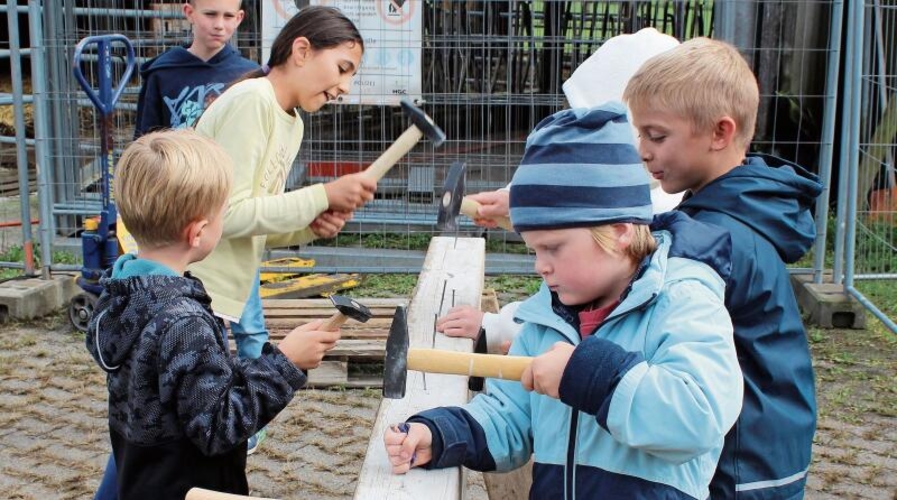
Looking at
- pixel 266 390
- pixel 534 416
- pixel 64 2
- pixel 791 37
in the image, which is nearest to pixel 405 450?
pixel 534 416

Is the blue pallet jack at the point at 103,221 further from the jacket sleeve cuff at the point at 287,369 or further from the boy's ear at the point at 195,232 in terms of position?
the jacket sleeve cuff at the point at 287,369

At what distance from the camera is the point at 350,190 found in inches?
136

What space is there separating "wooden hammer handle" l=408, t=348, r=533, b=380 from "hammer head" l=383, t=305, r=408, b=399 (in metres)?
0.02

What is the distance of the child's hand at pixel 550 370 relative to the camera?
186 cm

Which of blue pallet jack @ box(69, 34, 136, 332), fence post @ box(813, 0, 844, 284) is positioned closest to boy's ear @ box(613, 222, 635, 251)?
blue pallet jack @ box(69, 34, 136, 332)

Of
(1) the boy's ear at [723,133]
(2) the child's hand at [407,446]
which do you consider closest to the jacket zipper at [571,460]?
(2) the child's hand at [407,446]

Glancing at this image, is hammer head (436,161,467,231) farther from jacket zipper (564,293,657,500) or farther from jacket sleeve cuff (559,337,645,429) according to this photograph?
jacket sleeve cuff (559,337,645,429)

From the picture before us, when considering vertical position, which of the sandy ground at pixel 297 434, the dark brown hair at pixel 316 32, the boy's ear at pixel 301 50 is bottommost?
the sandy ground at pixel 297 434

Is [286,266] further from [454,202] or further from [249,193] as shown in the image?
[454,202]

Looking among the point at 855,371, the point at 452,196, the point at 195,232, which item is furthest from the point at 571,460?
the point at 855,371

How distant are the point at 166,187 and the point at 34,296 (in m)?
4.64

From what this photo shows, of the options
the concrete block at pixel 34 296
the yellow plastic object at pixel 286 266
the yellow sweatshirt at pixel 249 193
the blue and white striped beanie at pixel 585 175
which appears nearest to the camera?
the blue and white striped beanie at pixel 585 175

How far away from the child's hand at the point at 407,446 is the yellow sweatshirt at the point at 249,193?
1.43 m

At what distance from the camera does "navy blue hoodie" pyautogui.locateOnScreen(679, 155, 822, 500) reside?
6.88ft
